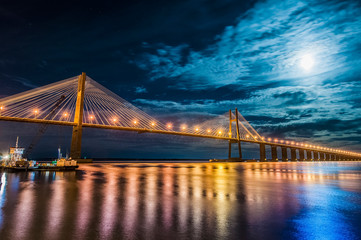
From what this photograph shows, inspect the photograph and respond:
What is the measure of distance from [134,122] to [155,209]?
162ft

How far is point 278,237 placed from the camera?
16.3 ft

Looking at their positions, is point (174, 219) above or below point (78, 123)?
below

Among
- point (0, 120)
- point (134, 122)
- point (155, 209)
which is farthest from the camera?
point (134, 122)

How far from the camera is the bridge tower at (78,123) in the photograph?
137 feet

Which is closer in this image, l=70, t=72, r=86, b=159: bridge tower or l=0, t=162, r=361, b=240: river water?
l=0, t=162, r=361, b=240: river water

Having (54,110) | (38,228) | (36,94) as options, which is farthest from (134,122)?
(38,228)

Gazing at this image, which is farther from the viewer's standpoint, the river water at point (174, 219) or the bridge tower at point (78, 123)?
the bridge tower at point (78, 123)

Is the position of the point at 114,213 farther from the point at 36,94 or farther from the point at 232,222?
the point at 36,94

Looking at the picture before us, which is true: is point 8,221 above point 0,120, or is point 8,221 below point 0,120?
below

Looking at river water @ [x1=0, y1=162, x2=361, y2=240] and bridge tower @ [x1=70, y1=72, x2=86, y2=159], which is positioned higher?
bridge tower @ [x1=70, y1=72, x2=86, y2=159]

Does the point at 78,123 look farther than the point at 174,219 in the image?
Yes

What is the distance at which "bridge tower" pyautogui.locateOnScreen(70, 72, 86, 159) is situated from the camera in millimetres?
41859

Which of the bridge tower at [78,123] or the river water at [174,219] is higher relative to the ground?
the bridge tower at [78,123]

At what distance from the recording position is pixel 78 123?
4319 cm
